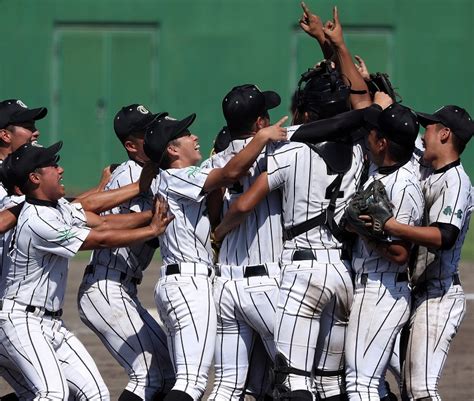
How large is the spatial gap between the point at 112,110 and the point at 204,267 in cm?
1487

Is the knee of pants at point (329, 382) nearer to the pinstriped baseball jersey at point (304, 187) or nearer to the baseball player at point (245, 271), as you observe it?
the baseball player at point (245, 271)

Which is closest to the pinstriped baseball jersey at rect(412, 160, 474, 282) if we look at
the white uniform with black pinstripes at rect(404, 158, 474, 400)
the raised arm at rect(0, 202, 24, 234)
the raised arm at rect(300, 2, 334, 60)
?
the white uniform with black pinstripes at rect(404, 158, 474, 400)

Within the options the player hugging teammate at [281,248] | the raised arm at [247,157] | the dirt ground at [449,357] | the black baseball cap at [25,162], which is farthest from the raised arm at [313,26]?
the dirt ground at [449,357]

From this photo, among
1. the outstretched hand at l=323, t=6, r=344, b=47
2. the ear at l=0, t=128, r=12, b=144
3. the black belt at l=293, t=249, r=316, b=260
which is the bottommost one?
the black belt at l=293, t=249, r=316, b=260

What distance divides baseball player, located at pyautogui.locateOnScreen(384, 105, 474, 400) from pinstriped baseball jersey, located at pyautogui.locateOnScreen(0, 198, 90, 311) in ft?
6.36

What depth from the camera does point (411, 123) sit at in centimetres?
648

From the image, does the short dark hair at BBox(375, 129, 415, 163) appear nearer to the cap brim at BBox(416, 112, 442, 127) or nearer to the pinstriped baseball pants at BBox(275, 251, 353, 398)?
the cap brim at BBox(416, 112, 442, 127)

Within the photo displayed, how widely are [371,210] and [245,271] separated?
3.04 ft

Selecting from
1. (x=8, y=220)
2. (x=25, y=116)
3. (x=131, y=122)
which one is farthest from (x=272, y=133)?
(x=25, y=116)

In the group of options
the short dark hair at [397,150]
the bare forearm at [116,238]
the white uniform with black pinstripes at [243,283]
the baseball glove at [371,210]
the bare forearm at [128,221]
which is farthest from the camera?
the bare forearm at [128,221]

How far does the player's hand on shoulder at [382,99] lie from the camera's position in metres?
7.22

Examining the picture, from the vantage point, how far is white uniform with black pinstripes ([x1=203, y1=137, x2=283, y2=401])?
687 cm

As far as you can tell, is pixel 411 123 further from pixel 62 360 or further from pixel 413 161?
pixel 62 360

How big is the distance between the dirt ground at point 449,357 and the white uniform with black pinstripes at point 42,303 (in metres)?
1.71
